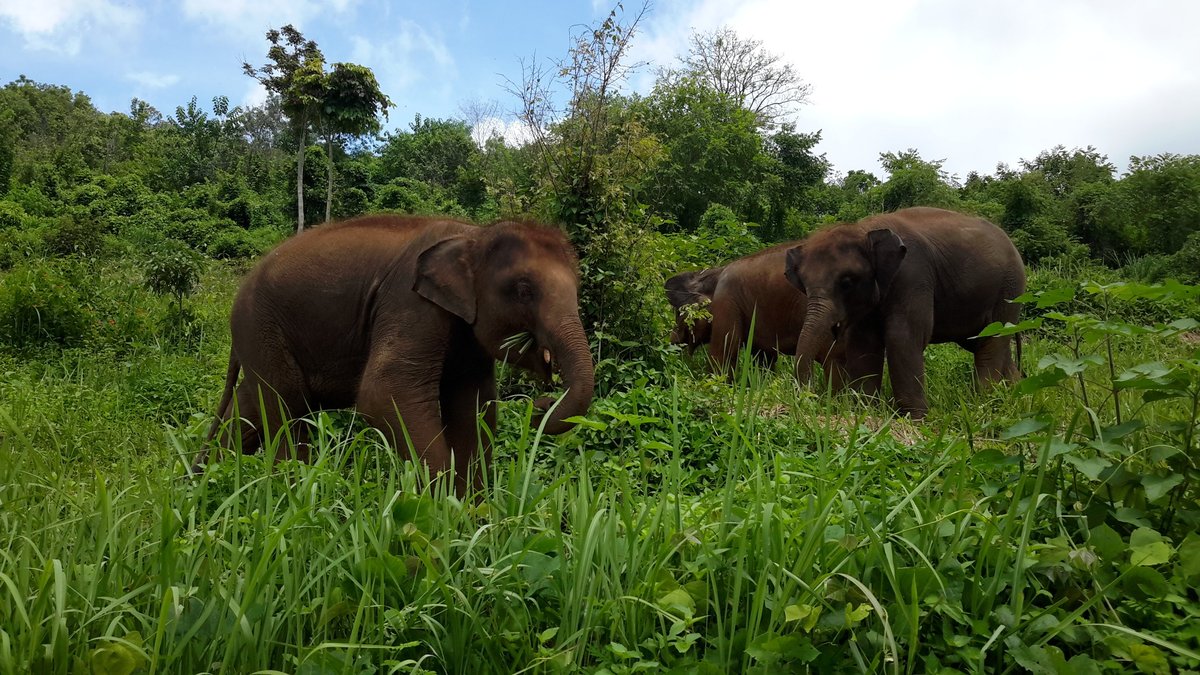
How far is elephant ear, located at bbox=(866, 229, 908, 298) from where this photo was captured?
7141 mm

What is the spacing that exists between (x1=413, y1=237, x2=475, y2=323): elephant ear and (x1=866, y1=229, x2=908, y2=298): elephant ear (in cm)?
445

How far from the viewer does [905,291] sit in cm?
720

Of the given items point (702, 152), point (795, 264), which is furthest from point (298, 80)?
point (795, 264)

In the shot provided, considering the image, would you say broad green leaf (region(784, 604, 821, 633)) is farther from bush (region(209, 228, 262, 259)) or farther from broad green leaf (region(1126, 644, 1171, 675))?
bush (region(209, 228, 262, 259))

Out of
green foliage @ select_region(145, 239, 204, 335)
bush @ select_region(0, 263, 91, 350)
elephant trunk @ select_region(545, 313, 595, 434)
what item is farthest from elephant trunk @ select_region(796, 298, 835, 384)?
bush @ select_region(0, 263, 91, 350)

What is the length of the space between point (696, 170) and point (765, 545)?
79.5 feet

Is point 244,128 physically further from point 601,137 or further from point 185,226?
point 601,137

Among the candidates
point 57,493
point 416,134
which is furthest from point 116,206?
point 57,493

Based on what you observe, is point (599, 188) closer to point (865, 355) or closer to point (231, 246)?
point (865, 355)

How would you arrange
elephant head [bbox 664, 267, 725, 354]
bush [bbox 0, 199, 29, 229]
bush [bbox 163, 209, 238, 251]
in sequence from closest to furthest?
elephant head [bbox 664, 267, 725, 354] < bush [bbox 0, 199, 29, 229] < bush [bbox 163, 209, 238, 251]

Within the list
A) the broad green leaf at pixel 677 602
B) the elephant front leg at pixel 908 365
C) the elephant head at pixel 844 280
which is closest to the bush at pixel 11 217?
the elephant head at pixel 844 280

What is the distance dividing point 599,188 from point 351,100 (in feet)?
86.7

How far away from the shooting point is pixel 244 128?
54.8m

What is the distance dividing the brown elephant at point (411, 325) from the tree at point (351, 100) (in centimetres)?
2592
